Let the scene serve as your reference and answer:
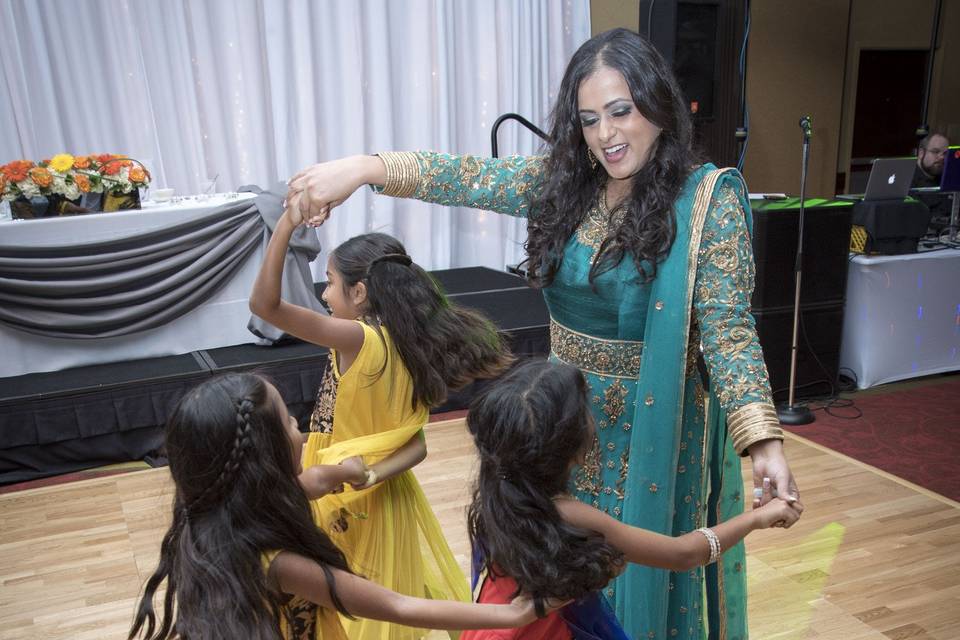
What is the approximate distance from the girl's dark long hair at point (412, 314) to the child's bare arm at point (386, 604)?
0.84 metres

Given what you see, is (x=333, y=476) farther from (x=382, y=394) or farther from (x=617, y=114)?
(x=617, y=114)

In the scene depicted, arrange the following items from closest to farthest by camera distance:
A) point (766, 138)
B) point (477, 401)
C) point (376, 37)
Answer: point (477, 401), point (376, 37), point (766, 138)

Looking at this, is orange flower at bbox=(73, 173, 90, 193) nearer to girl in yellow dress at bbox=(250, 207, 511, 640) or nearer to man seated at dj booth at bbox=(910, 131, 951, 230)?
girl in yellow dress at bbox=(250, 207, 511, 640)

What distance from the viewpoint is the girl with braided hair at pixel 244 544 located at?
1.34 meters

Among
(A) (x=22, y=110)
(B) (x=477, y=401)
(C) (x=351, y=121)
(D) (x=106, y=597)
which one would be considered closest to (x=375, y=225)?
(C) (x=351, y=121)

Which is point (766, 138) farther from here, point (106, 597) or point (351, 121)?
point (106, 597)

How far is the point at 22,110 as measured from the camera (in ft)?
17.4

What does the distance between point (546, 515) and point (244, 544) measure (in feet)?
1.57

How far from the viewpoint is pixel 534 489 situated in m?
1.37

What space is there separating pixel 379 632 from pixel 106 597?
1339 millimetres

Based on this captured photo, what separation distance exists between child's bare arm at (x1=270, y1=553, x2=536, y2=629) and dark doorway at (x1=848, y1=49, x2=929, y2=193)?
7.70 metres

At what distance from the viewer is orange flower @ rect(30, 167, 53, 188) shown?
3998 millimetres

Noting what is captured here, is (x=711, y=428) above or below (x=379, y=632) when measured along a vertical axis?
above

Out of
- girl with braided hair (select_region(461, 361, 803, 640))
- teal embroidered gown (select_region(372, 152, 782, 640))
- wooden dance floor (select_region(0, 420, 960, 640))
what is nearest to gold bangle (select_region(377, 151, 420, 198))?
teal embroidered gown (select_region(372, 152, 782, 640))
